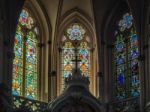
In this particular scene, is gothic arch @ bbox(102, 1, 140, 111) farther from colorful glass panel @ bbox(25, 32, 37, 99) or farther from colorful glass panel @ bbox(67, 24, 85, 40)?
colorful glass panel @ bbox(25, 32, 37, 99)

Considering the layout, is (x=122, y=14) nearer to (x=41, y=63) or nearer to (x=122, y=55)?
(x=122, y=55)

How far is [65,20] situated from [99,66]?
316 centimetres

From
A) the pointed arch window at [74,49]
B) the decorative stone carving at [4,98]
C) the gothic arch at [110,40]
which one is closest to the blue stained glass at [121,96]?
the gothic arch at [110,40]

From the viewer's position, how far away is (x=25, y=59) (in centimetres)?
2953

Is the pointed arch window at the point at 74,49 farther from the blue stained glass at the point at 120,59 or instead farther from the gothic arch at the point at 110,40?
the blue stained glass at the point at 120,59

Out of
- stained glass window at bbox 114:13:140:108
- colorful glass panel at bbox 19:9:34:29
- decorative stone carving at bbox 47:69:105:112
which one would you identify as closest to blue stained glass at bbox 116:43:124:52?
stained glass window at bbox 114:13:140:108

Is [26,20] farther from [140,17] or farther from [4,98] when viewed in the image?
[4,98]

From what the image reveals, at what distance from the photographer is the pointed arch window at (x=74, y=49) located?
30469 millimetres

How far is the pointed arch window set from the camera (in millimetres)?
30469

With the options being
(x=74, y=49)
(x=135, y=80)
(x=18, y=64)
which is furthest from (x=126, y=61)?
(x=18, y=64)

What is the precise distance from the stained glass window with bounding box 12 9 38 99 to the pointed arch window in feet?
4.89

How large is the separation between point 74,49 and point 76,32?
0.98m

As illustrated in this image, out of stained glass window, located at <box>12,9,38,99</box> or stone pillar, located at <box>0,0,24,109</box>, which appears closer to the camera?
stone pillar, located at <box>0,0,24,109</box>

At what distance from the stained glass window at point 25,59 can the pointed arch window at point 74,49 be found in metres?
1.49
